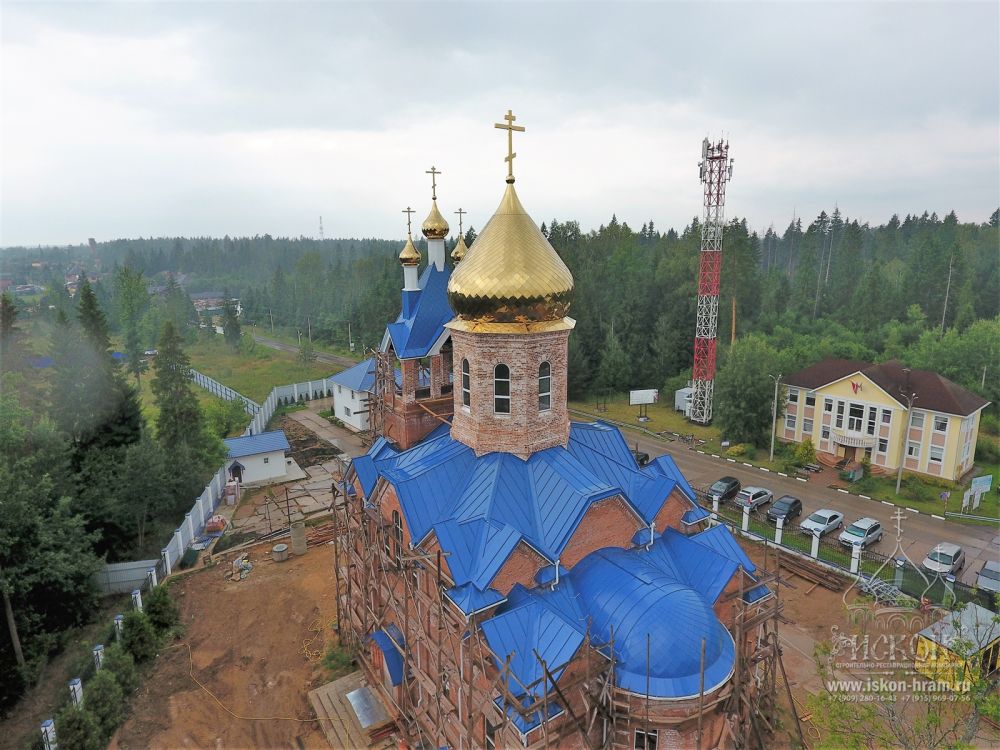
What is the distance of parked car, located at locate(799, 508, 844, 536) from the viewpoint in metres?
20.3

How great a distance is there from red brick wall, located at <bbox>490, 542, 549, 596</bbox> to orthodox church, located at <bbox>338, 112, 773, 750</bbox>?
1.0 inches

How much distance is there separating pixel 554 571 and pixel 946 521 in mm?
19134

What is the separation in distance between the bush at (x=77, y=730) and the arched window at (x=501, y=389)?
10.4 m

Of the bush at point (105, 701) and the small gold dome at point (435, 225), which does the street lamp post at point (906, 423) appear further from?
the bush at point (105, 701)

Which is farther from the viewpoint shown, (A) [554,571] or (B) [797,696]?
(B) [797,696]

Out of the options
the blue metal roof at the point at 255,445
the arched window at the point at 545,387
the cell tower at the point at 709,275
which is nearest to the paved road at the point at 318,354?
the blue metal roof at the point at 255,445

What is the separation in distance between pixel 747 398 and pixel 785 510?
9544mm

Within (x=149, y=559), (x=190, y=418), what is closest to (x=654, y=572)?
(x=149, y=559)

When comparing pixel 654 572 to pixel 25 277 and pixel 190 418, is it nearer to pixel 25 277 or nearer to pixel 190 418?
pixel 190 418

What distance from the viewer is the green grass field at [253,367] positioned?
49.1 metres

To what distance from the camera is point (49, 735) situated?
11.6 meters

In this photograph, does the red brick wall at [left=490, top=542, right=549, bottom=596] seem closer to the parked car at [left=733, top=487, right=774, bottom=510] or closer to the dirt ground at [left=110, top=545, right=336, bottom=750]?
the dirt ground at [left=110, top=545, right=336, bottom=750]

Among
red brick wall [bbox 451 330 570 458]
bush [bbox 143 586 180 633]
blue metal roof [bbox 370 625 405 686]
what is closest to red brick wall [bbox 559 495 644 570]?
red brick wall [bbox 451 330 570 458]

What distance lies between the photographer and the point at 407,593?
1157 centimetres
